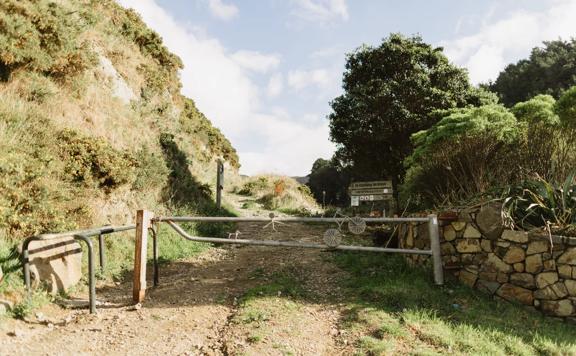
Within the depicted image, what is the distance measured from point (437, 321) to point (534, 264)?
1.86 metres

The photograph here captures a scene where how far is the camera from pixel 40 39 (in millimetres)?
8906

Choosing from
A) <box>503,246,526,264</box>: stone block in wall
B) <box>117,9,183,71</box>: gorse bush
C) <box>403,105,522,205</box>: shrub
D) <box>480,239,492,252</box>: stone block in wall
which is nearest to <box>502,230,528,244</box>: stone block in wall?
<box>503,246,526,264</box>: stone block in wall

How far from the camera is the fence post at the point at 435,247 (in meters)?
5.62

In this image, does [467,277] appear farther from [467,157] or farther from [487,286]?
[467,157]

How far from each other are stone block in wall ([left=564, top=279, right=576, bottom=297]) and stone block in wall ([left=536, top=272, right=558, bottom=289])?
13 centimetres

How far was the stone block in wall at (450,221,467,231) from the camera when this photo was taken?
19.9 feet

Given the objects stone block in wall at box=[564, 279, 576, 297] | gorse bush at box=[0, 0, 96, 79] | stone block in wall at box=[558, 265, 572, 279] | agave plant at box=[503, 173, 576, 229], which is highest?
gorse bush at box=[0, 0, 96, 79]

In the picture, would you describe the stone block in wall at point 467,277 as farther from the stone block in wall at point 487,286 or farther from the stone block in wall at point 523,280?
the stone block in wall at point 523,280

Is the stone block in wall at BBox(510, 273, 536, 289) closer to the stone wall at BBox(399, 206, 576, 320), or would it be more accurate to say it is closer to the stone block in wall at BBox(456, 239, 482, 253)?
the stone wall at BBox(399, 206, 576, 320)

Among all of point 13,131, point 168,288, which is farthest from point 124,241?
point 13,131

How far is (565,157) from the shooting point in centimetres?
728

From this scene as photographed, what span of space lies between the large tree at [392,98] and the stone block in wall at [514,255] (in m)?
11.3

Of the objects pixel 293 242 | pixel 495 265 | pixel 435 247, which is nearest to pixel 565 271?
pixel 495 265

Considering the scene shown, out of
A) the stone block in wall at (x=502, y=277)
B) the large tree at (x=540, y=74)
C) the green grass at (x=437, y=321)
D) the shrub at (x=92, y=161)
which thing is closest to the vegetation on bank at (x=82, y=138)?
the shrub at (x=92, y=161)
